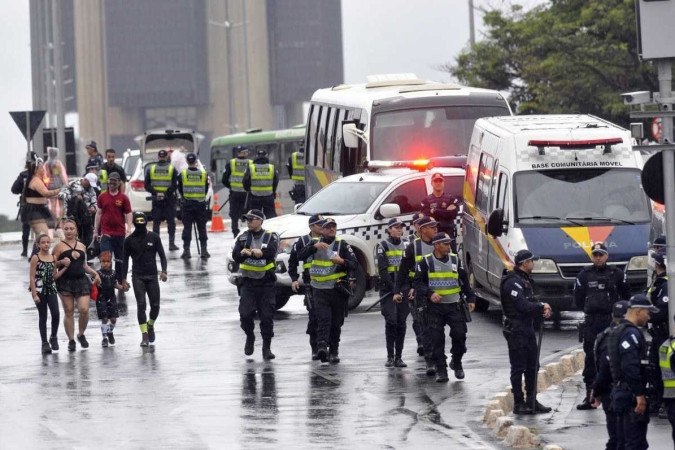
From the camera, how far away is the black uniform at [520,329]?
14.4 meters

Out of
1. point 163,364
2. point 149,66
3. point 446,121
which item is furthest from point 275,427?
point 149,66

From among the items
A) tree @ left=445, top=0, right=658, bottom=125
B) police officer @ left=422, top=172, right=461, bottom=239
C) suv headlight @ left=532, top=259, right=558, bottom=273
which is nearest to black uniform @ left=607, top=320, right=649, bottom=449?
suv headlight @ left=532, top=259, right=558, bottom=273

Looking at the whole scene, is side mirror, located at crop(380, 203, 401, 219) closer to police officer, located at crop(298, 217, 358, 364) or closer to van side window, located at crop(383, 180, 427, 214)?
van side window, located at crop(383, 180, 427, 214)

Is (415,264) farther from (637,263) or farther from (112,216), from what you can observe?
(112,216)

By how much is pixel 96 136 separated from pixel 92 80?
220 inches

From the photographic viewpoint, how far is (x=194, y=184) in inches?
1096

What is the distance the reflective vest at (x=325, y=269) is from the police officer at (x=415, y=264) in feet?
2.79

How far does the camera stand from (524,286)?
14.5 m

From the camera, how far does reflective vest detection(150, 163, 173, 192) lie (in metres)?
28.0

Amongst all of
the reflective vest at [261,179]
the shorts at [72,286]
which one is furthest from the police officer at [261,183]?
the shorts at [72,286]

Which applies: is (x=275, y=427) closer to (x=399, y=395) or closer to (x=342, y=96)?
(x=399, y=395)

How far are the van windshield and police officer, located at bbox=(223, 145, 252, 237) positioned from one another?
9404mm

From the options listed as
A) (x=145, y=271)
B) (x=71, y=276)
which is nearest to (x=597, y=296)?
(x=145, y=271)

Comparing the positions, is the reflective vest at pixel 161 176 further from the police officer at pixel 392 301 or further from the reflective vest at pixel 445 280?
the reflective vest at pixel 445 280
